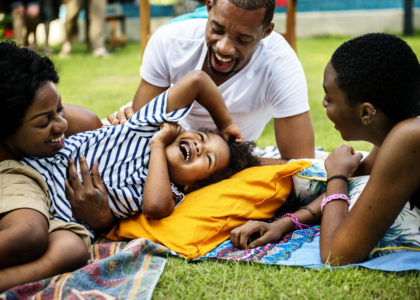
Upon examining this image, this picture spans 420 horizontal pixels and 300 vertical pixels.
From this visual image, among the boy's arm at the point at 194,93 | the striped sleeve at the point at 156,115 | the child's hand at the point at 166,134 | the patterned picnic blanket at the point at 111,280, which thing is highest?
the boy's arm at the point at 194,93

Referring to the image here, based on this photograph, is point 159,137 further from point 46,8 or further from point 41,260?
point 46,8

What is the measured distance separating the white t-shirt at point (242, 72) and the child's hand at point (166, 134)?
686mm

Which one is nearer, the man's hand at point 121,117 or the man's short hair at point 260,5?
the man's short hair at point 260,5

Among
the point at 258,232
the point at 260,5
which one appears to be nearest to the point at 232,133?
the point at 258,232

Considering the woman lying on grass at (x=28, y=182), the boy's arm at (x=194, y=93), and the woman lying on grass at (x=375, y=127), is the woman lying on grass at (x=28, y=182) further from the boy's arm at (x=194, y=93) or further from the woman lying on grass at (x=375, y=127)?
the woman lying on grass at (x=375, y=127)

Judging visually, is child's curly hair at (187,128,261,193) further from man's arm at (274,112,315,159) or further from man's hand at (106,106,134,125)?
man's hand at (106,106,134,125)

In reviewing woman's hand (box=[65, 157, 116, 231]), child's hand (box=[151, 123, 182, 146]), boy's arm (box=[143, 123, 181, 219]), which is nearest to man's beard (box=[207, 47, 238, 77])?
child's hand (box=[151, 123, 182, 146])

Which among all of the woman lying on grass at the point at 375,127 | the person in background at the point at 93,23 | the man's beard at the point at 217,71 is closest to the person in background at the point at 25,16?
the person in background at the point at 93,23

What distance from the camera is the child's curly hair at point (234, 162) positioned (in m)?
2.76

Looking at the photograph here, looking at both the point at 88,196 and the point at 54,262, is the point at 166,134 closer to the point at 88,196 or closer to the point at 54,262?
the point at 88,196

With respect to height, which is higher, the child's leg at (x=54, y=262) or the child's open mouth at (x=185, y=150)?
the child's open mouth at (x=185, y=150)

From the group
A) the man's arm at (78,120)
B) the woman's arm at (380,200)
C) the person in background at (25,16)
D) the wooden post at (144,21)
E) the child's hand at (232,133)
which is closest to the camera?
the woman's arm at (380,200)

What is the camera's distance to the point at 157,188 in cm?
245

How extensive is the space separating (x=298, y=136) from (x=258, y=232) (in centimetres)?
93
